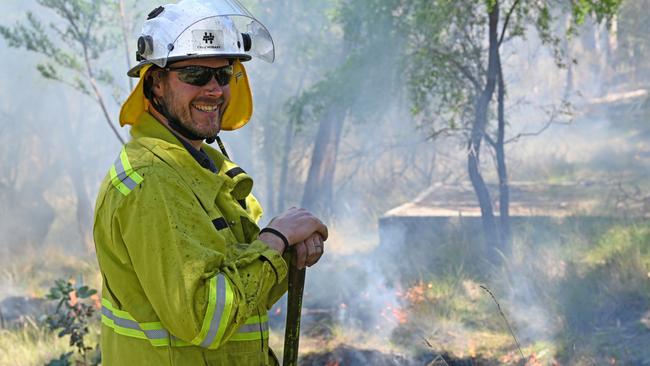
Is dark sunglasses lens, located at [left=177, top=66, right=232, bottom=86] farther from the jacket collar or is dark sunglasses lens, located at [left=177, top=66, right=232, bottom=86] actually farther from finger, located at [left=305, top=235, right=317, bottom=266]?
finger, located at [left=305, top=235, right=317, bottom=266]

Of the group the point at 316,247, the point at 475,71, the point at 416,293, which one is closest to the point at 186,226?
the point at 316,247

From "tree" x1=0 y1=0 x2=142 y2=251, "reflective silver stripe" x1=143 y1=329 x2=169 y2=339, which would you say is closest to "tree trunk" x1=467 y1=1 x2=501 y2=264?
"tree" x1=0 y1=0 x2=142 y2=251

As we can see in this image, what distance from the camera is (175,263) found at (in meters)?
1.59

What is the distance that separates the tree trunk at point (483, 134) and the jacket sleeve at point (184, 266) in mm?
5630

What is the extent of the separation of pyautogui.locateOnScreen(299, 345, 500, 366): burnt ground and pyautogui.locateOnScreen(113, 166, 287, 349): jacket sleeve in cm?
411

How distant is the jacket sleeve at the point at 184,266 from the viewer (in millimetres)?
1593

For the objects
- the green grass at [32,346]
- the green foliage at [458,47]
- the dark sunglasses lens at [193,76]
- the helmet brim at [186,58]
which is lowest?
the green grass at [32,346]

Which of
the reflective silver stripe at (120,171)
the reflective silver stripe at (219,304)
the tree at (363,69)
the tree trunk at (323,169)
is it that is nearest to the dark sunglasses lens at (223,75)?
the reflective silver stripe at (120,171)

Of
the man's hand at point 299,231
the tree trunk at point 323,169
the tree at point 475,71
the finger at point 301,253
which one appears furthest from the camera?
the tree trunk at point 323,169

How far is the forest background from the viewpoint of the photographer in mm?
6098

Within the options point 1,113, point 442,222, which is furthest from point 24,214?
point 442,222

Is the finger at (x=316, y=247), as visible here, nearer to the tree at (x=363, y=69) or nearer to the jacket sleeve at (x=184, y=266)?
the jacket sleeve at (x=184, y=266)

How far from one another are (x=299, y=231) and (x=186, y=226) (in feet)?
1.12

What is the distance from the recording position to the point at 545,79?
2055 centimetres
